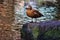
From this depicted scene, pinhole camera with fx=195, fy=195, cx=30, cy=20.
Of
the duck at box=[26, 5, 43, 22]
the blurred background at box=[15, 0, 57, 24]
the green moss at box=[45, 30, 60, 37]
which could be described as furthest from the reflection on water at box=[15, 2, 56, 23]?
the green moss at box=[45, 30, 60, 37]

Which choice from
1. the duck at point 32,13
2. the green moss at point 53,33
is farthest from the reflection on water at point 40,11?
the green moss at point 53,33

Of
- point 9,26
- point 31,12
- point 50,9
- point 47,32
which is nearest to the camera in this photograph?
point 47,32

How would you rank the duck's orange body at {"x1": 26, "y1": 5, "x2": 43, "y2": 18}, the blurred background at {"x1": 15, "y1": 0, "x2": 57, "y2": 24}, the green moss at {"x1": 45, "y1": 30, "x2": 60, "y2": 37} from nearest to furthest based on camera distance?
the green moss at {"x1": 45, "y1": 30, "x2": 60, "y2": 37}
the duck's orange body at {"x1": 26, "y1": 5, "x2": 43, "y2": 18}
the blurred background at {"x1": 15, "y1": 0, "x2": 57, "y2": 24}

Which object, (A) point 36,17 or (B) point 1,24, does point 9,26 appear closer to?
(B) point 1,24

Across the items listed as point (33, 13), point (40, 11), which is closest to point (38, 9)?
point (40, 11)

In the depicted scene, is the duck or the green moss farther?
the duck

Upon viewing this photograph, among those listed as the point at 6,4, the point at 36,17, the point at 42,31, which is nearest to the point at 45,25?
the point at 42,31

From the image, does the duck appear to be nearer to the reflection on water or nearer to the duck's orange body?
the duck's orange body

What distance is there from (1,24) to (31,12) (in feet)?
1.89

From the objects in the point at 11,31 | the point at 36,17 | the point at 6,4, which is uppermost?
the point at 6,4

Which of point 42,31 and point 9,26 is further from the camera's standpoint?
point 9,26

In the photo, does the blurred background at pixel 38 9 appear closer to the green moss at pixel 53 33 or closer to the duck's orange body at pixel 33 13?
the duck's orange body at pixel 33 13

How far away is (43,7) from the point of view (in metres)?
3.54

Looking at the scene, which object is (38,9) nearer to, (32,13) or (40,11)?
(40,11)
